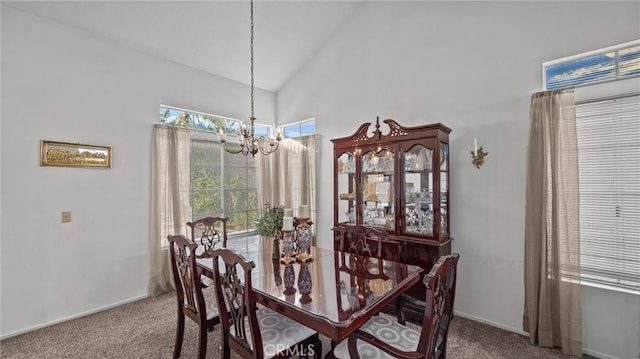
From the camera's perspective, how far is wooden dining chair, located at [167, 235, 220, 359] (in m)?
1.91

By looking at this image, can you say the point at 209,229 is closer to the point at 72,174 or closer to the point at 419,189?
the point at 72,174

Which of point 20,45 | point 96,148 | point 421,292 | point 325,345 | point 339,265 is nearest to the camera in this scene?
point 339,265

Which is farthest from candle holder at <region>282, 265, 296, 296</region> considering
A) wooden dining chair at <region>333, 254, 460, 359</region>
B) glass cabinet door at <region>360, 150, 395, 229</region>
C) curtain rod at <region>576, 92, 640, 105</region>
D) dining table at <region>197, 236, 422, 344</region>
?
curtain rod at <region>576, 92, 640, 105</region>

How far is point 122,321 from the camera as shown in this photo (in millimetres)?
2854

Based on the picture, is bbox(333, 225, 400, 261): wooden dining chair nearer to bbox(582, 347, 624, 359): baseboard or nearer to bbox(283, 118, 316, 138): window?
bbox(582, 347, 624, 359): baseboard

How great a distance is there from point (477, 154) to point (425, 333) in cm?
209

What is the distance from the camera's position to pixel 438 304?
143cm

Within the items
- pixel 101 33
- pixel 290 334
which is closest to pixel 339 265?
pixel 290 334

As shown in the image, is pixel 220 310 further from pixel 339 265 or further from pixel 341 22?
pixel 341 22

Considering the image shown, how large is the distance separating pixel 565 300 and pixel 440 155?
1574mm

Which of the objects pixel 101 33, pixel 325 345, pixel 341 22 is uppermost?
pixel 341 22

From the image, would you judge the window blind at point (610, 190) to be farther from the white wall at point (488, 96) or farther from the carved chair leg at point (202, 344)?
the carved chair leg at point (202, 344)

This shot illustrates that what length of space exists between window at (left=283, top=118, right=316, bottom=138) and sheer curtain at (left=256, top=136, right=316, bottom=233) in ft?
0.80

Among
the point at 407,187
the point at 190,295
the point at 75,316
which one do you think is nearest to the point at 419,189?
the point at 407,187
